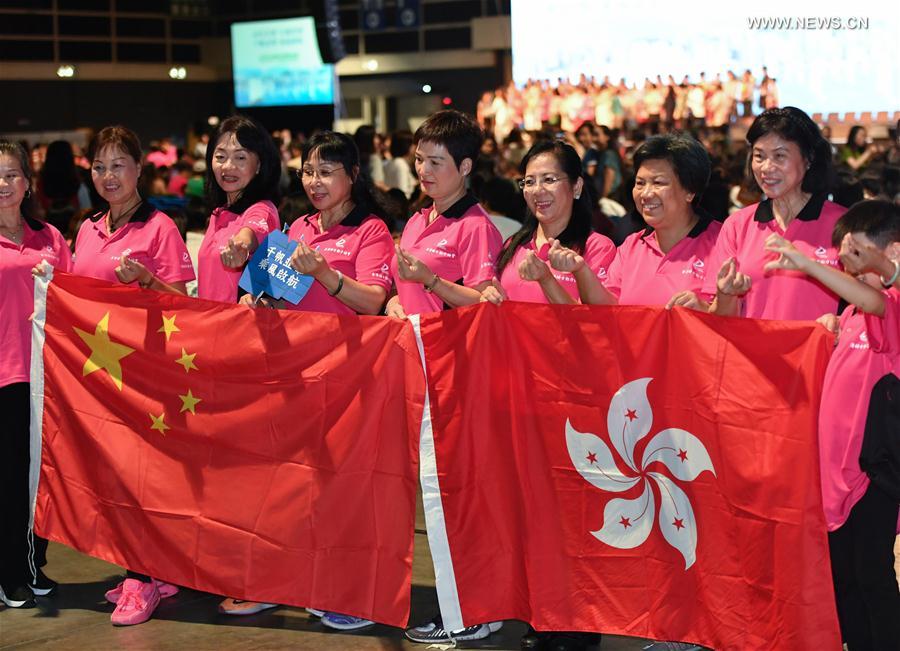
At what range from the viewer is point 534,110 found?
1362 cm

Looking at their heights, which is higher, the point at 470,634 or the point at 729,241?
the point at 729,241

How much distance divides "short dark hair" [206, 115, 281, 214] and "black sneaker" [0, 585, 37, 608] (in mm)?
1481

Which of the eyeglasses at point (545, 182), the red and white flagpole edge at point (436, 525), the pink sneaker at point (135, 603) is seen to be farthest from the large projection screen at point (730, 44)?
the pink sneaker at point (135, 603)

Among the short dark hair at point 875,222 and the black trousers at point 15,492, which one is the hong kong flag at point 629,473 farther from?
the black trousers at point 15,492

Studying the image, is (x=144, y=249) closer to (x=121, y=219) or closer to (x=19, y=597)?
(x=121, y=219)

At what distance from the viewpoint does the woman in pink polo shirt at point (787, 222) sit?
128 inches

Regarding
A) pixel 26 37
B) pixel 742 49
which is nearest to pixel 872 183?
pixel 742 49

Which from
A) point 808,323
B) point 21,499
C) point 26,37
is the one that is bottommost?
point 21,499

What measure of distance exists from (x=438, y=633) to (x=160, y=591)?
1.05 meters

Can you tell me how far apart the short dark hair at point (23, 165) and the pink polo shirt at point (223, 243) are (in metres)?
0.64

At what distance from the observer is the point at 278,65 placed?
2367 centimetres

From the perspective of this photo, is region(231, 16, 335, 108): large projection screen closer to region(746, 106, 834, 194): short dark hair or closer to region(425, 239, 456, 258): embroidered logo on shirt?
region(425, 239, 456, 258): embroidered logo on shirt

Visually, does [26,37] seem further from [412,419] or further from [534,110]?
[412,419]

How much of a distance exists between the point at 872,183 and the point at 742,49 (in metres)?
3.44
